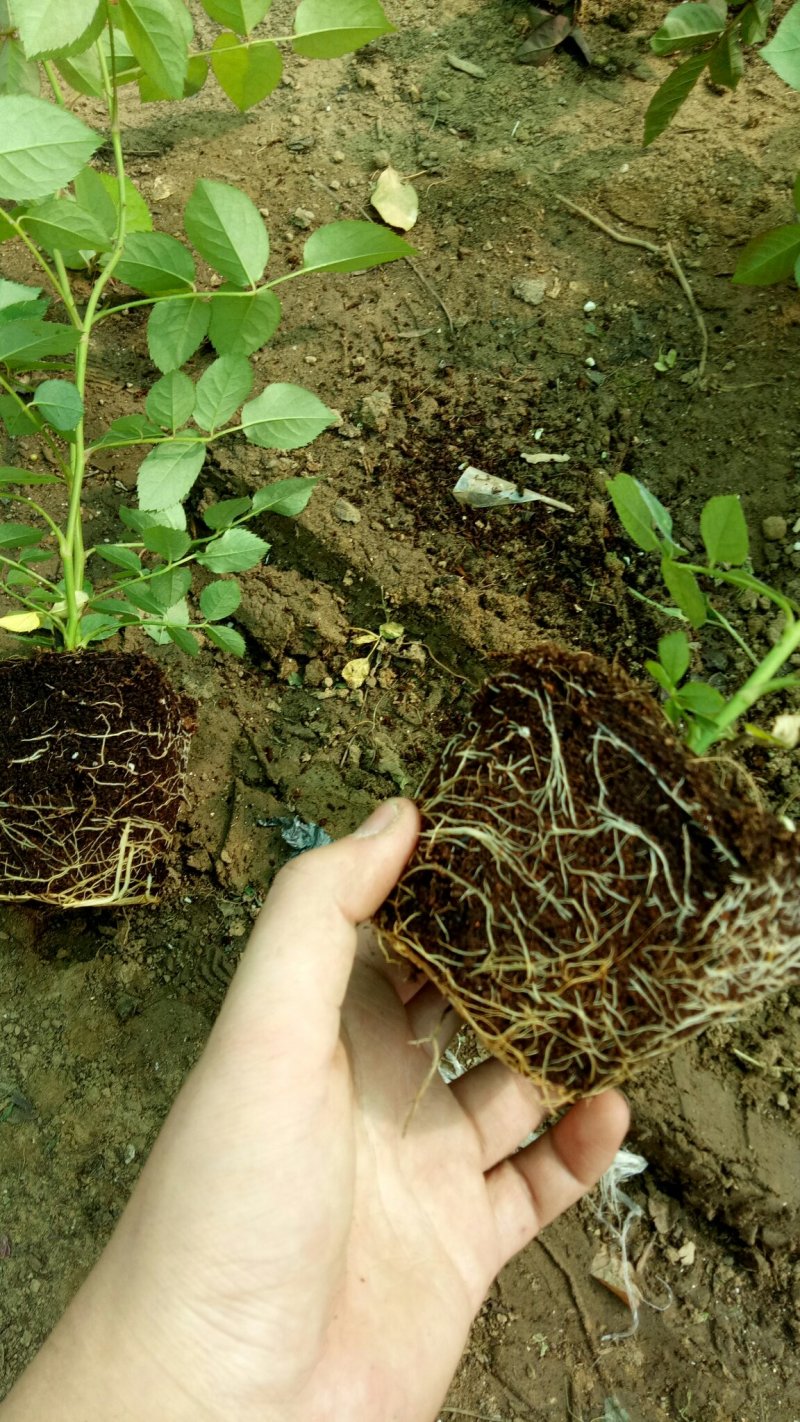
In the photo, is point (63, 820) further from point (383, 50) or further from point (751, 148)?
point (383, 50)

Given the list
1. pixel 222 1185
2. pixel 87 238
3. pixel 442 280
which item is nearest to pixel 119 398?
pixel 442 280

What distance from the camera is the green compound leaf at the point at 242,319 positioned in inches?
52.5

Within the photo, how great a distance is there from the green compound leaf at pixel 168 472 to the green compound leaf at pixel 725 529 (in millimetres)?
663

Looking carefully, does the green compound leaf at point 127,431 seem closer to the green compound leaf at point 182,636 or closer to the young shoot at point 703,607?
the green compound leaf at point 182,636

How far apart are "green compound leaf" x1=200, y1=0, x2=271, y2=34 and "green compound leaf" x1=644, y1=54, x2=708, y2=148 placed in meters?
0.84

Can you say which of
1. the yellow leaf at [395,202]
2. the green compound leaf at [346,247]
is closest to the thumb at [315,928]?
the green compound leaf at [346,247]

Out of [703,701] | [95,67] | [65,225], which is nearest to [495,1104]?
[703,701]

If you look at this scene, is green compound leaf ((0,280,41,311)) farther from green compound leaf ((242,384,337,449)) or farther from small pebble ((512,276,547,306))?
small pebble ((512,276,547,306))

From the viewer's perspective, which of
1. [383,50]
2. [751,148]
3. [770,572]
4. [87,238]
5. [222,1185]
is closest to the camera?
[222,1185]

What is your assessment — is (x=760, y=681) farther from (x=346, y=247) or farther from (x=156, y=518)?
(x=156, y=518)

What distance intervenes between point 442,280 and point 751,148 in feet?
2.35

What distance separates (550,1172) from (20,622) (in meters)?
1.14

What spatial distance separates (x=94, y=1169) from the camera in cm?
154

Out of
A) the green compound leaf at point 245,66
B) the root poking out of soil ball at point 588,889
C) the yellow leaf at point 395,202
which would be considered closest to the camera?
the root poking out of soil ball at point 588,889
